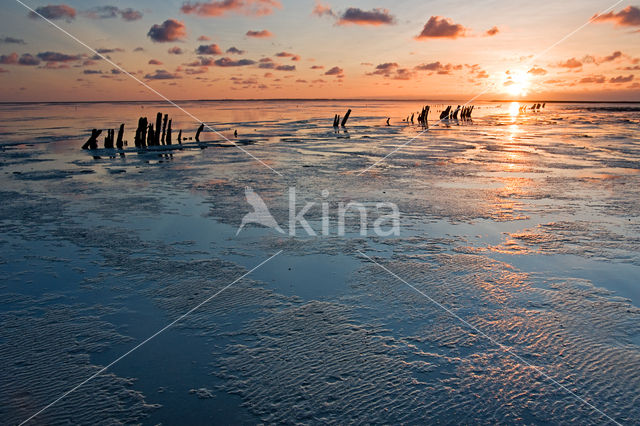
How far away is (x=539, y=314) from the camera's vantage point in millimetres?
5621

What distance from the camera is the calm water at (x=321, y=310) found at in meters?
4.01

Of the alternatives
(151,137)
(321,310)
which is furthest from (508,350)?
(151,137)

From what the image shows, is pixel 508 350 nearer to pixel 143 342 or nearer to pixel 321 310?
pixel 321 310

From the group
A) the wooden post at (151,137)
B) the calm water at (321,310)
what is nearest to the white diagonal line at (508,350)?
the calm water at (321,310)

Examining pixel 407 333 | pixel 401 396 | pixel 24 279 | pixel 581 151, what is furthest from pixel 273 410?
pixel 581 151

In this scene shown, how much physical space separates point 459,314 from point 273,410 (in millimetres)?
2950

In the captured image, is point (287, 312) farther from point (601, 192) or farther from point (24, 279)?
point (601, 192)

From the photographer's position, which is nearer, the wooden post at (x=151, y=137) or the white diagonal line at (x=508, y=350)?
the white diagonal line at (x=508, y=350)

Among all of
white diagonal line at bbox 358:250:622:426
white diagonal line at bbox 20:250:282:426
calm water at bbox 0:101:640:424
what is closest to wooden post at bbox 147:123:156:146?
calm water at bbox 0:101:640:424

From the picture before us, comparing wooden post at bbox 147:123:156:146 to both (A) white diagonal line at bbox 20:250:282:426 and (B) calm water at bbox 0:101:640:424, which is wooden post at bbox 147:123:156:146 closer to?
(B) calm water at bbox 0:101:640:424

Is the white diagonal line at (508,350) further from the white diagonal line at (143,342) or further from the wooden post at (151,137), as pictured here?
the wooden post at (151,137)

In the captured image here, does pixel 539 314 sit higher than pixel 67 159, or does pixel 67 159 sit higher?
pixel 67 159

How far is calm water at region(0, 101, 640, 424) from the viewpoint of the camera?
401 cm

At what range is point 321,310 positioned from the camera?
5773 millimetres
